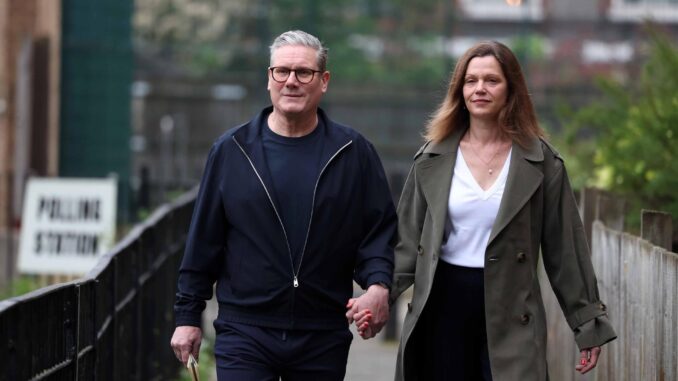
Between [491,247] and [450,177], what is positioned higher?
[450,177]

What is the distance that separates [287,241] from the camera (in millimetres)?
6016

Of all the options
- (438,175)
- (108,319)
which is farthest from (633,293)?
(108,319)

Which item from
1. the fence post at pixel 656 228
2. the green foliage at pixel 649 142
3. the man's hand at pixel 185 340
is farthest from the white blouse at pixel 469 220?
the green foliage at pixel 649 142

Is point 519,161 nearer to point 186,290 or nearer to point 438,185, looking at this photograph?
point 438,185

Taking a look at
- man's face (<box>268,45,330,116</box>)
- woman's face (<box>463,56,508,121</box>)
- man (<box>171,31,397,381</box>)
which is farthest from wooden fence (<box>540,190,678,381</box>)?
man's face (<box>268,45,330,116</box>)

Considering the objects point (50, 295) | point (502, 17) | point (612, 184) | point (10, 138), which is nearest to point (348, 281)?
point (50, 295)

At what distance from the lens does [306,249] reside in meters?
6.02

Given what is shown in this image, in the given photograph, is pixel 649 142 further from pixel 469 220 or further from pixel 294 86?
pixel 294 86

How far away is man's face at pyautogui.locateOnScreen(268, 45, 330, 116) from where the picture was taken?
19.8 ft

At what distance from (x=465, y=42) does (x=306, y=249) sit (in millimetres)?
17135

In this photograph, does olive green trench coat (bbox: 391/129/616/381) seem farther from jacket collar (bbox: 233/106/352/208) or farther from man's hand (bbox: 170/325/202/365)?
man's hand (bbox: 170/325/202/365)

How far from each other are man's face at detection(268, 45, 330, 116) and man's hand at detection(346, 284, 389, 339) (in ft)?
2.40

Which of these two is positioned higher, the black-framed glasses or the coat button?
the black-framed glasses

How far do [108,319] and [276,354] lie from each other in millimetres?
1452
